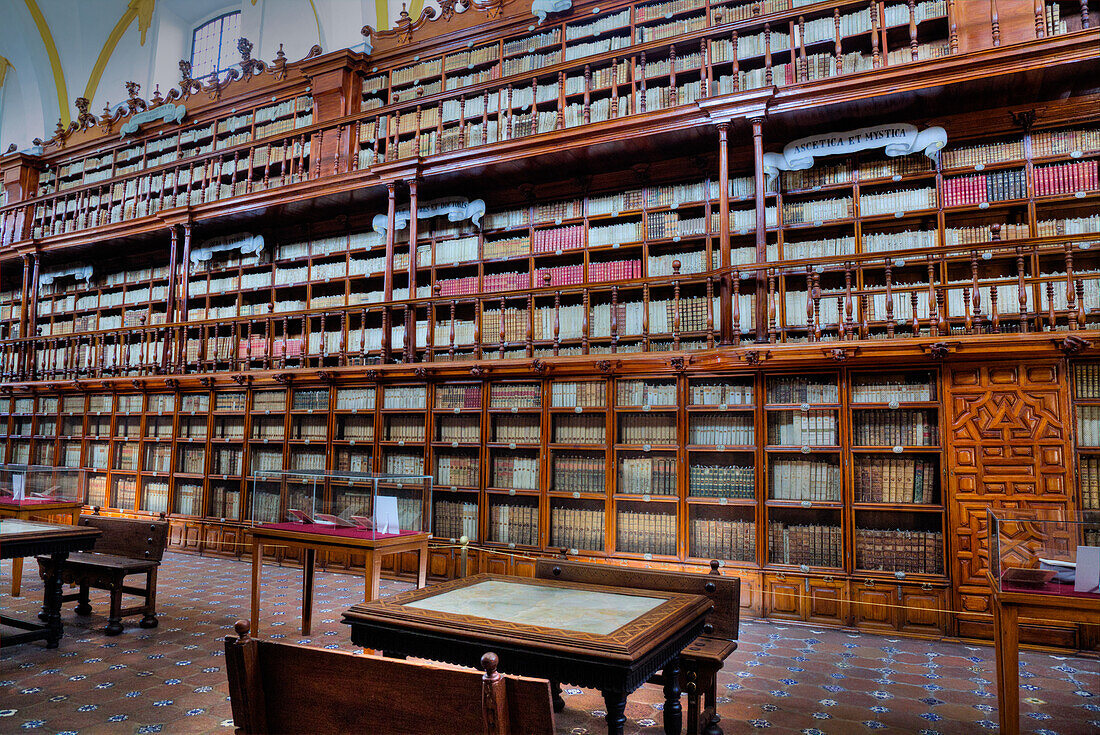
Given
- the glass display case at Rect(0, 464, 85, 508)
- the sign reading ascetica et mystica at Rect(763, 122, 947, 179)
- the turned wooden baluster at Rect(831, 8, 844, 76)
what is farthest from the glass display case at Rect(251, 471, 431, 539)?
the turned wooden baluster at Rect(831, 8, 844, 76)

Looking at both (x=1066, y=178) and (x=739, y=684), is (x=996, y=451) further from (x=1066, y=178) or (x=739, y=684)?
(x=739, y=684)

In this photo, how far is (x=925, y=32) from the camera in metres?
5.69

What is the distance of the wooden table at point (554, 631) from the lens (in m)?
1.83

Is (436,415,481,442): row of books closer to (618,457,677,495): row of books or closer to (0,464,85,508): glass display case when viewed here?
(618,457,677,495): row of books

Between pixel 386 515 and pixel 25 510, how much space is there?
3400 mm

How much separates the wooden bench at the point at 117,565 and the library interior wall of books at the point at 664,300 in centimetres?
79

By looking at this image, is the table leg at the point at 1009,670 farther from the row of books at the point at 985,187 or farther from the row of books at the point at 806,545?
the row of books at the point at 985,187

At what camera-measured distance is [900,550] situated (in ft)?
15.4

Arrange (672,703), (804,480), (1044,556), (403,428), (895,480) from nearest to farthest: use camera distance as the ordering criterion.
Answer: (672,703) → (1044,556) → (895,480) → (804,480) → (403,428)

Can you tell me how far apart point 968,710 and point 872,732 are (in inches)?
24.8

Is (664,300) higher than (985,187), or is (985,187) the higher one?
(985,187)

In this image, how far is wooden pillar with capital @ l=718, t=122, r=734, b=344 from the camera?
5.15m

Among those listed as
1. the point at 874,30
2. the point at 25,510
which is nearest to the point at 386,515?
the point at 25,510

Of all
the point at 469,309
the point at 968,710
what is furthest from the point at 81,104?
the point at 968,710
